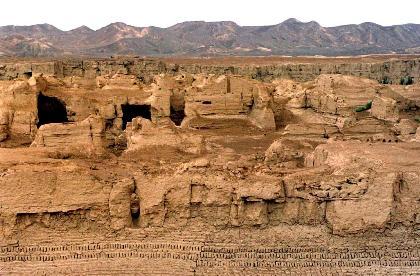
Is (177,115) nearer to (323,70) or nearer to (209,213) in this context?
(209,213)

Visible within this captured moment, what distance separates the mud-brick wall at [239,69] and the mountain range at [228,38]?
50743 mm

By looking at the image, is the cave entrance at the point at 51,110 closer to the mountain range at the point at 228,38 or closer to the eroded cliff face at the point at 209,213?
the eroded cliff face at the point at 209,213

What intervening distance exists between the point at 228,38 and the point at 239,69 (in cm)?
7464

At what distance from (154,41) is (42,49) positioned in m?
29.5

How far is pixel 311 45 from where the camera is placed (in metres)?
123

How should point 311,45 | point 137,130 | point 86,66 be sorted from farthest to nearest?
point 311,45, point 86,66, point 137,130

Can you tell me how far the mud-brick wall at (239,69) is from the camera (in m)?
46.0

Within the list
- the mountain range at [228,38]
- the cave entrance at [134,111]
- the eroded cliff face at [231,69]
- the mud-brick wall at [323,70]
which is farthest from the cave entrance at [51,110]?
the mountain range at [228,38]

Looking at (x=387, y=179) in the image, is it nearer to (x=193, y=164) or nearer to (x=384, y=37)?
(x=193, y=164)

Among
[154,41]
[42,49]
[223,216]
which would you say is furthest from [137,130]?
[154,41]

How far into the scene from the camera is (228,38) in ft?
402

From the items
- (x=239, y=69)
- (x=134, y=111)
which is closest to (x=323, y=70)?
(x=239, y=69)

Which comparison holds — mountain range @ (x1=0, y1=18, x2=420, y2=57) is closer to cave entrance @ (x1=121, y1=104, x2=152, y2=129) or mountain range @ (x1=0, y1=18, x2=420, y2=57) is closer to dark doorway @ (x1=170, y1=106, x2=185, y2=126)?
cave entrance @ (x1=121, y1=104, x2=152, y2=129)

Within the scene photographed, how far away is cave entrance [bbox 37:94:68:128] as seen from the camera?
58.0 ft
